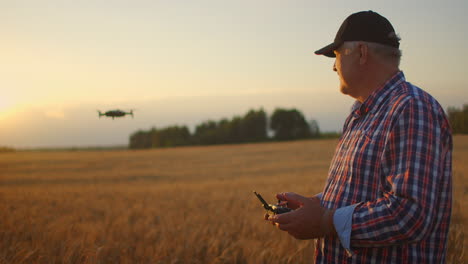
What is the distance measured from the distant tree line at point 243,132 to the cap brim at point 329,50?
5277 centimetres

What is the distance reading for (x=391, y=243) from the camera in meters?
1.72

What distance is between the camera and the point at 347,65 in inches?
79.7

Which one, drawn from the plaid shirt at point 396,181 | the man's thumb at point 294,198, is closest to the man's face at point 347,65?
the plaid shirt at point 396,181

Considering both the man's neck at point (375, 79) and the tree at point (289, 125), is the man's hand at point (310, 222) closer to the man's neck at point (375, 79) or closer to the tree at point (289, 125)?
the man's neck at point (375, 79)

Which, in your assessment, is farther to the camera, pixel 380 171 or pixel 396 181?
pixel 380 171

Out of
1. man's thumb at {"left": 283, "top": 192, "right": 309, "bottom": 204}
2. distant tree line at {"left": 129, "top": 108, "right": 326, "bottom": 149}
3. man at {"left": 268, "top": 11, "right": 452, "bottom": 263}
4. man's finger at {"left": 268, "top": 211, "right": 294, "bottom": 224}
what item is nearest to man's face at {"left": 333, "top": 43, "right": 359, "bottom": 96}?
man at {"left": 268, "top": 11, "right": 452, "bottom": 263}

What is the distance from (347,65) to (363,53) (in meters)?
0.11

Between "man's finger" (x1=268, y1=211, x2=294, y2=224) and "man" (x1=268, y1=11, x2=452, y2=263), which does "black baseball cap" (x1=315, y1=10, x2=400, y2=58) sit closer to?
"man" (x1=268, y1=11, x2=452, y2=263)

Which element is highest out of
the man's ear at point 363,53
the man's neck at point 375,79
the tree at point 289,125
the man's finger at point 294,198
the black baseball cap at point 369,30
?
the tree at point 289,125

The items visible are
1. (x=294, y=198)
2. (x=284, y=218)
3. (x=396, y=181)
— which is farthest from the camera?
(x=294, y=198)

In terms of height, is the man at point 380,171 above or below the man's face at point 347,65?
below

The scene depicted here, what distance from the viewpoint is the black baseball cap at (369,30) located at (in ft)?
6.26

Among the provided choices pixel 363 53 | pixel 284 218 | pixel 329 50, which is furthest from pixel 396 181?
pixel 329 50

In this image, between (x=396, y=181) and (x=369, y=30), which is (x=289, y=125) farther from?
(x=396, y=181)
